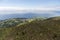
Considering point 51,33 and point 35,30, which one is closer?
point 51,33

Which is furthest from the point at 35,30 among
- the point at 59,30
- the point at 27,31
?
the point at 59,30

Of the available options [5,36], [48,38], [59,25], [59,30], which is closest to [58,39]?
[48,38]

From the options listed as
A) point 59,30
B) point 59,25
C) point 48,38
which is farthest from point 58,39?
point 59,25

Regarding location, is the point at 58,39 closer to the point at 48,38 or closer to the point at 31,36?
the point at 48,38

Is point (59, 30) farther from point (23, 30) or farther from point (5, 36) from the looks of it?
point (5, 36)

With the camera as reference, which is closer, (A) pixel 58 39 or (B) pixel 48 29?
(A) pixel 58 39

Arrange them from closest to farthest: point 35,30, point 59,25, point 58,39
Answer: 1. point 58,39
2. point 35,30
3. point 59,25

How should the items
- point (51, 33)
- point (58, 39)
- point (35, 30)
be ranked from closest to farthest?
point (58, 39) < point (51, 33) < point (35, 30)

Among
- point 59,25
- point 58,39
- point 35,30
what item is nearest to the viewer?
point 58,39

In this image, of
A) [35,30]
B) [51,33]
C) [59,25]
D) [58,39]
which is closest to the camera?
[58,39]
